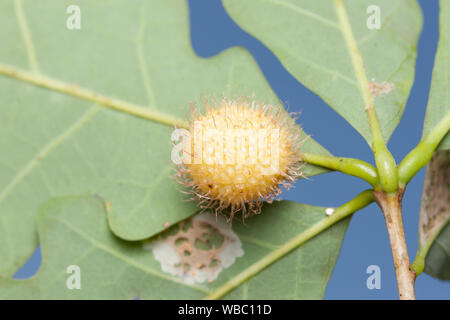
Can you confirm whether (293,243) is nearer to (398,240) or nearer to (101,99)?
(398,240)

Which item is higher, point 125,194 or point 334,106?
point 334,106

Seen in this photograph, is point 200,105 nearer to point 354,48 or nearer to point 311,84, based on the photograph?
point 311,84

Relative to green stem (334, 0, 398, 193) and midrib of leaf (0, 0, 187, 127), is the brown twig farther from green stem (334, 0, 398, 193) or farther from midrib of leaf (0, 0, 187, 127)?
midrib of leaf (0, 0, 187, 127)

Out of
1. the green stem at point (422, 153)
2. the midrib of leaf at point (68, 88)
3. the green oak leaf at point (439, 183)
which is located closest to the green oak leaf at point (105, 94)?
the midrib of leaf at point (68, 88)

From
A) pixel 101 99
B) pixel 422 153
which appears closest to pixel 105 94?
pixel 101 99

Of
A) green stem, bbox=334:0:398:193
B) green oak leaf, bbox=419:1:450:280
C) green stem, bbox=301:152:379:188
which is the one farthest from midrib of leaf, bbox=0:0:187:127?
green oak leaf, bbox=419:1:450:280
